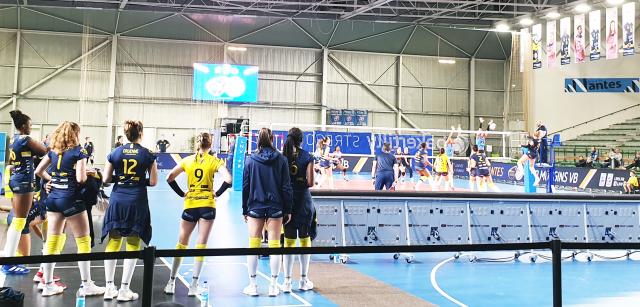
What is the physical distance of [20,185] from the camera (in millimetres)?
6746

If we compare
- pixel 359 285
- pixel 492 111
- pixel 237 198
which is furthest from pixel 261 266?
pixel 492 111

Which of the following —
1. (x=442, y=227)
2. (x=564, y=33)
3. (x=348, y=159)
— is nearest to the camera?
(x=442, y=227)

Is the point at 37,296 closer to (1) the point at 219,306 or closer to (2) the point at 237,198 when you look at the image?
(1) the point at 219,306

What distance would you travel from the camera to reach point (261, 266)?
27.7 ft

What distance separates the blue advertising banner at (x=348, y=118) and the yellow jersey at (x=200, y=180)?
34.0m

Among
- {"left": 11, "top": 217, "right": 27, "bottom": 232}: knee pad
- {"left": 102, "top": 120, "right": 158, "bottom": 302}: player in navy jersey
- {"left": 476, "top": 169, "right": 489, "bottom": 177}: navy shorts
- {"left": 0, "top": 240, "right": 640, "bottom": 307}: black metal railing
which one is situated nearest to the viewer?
{"left": 0, "top": 240, "right": 640, "bottom": 307}: black metal railing

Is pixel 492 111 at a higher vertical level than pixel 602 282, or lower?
higher

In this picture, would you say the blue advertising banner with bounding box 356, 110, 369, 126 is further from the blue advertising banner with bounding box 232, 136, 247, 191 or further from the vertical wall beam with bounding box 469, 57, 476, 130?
the blue advertising banner with bounding box 232, 136, 247, 191

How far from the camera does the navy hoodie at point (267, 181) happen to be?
6457mm

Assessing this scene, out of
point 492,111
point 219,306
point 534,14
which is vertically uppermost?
point 534,14

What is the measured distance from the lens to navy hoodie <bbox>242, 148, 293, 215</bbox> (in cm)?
A: 646

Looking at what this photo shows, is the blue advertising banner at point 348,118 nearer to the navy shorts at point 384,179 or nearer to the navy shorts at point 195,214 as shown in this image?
the navy shorts at point 384,179

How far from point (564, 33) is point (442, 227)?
20133 millimetres

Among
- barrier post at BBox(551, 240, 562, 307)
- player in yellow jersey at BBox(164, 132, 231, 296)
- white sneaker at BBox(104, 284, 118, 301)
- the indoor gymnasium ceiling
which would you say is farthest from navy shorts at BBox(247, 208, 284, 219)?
the indoor gymnasium ceiling
